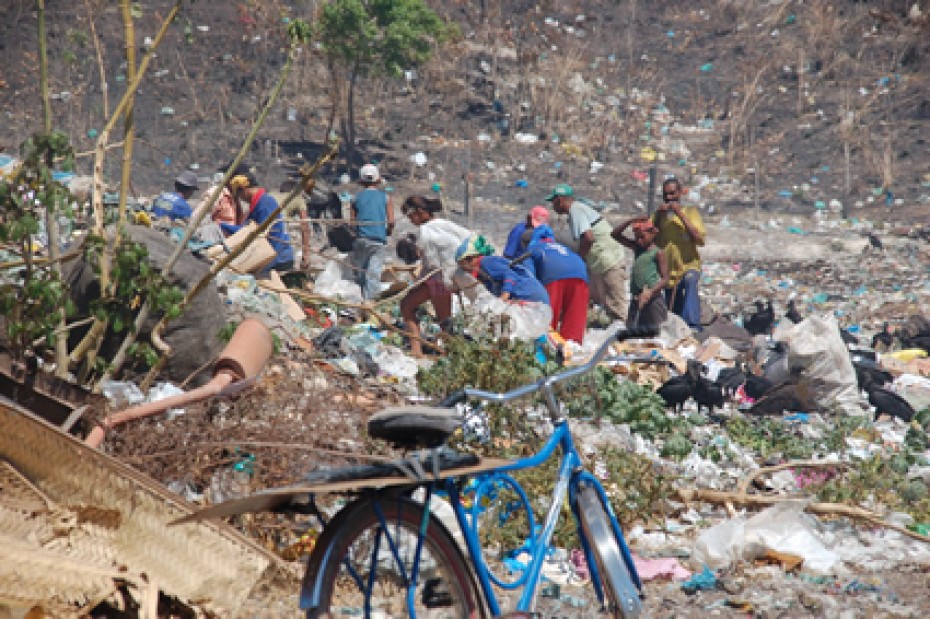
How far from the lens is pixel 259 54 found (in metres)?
19.4

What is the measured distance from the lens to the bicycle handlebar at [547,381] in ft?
8.45

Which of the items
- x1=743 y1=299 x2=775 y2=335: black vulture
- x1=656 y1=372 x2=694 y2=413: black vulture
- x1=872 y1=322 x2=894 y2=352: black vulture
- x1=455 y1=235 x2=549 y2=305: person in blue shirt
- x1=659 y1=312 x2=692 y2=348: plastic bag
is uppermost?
x1=455 y1=235 x2=549 y2=305: person in blue shirt

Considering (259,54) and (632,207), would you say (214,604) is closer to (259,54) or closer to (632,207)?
(632,207)

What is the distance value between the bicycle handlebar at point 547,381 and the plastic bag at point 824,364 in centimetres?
427

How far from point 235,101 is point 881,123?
10.4 metres

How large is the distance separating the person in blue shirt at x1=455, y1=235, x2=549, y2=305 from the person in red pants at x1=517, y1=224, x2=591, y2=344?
245mm

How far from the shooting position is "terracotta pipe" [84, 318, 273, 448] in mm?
3883

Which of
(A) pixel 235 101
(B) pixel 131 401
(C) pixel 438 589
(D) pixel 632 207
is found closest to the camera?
(C) pixel 438 589

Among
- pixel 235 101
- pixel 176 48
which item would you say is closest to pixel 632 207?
pixel 235 101

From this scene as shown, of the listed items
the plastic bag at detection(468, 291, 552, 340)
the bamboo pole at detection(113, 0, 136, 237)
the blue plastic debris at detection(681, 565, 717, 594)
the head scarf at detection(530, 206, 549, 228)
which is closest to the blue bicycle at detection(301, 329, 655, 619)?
the blue plastic debris at detection(681, 565, 717, 594)

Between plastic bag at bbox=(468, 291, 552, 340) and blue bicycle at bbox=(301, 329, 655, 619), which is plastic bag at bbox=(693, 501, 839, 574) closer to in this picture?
blue bicycle at bbox=(301, 329, 655, 619)

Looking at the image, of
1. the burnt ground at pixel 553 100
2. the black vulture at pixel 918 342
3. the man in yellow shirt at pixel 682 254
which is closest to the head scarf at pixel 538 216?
the man in yellow shirt at pixel 682 254

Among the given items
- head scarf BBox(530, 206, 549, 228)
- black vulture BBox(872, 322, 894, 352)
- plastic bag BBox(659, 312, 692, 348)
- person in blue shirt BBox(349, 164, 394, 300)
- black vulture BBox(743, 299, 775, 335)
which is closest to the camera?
head scarf BBox(530, 206, 549, 228)

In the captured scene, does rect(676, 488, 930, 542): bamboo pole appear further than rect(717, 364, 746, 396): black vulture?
No
